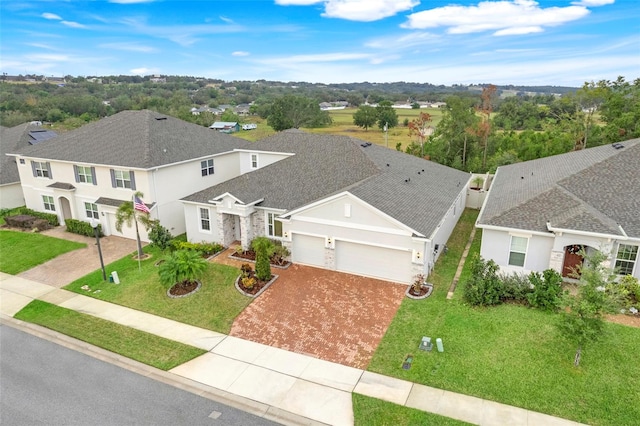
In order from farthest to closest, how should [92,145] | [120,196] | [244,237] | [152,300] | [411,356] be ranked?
1. [92,145]
2. [120,196]
3. [244,237]
4. [152,300]
5. [411,356]

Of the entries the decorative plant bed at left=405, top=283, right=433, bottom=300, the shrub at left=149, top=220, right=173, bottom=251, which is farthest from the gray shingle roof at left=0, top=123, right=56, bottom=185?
the decorative plant bed at left=405, top=283, right=433, bottom=300

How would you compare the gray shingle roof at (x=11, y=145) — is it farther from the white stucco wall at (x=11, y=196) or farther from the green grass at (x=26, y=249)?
the green grass at (x=26, y=249)

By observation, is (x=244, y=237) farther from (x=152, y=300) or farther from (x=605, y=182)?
(x=605, y=182)

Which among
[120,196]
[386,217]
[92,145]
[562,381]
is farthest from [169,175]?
[562,381]

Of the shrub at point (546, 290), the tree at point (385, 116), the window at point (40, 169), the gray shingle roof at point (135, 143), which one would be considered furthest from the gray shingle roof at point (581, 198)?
the tree at point (385, 116)

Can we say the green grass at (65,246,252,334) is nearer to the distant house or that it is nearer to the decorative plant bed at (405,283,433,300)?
the decorative plant bed at (405,283,433,300)

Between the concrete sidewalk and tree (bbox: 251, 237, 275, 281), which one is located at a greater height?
tree (bbox: 251, 237, 275, 281)
